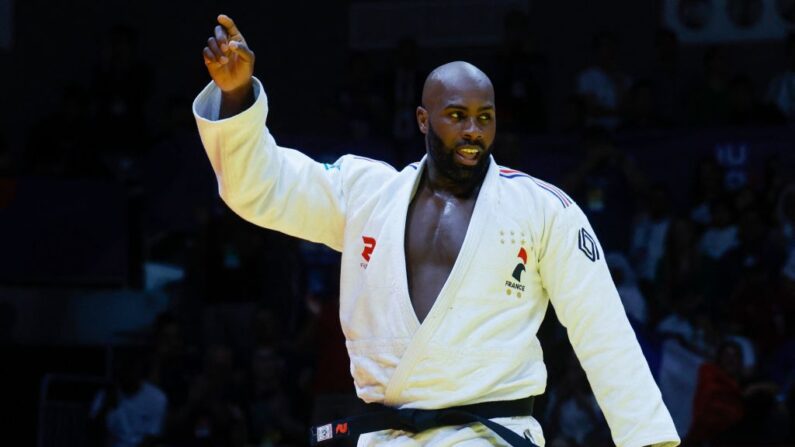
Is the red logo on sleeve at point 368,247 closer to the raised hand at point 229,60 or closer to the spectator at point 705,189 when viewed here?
the raised hand at point 229,60

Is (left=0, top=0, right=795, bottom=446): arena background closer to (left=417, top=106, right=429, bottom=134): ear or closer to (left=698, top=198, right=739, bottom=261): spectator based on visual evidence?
(left=698, top=198, right=739, bottom=261): spectator

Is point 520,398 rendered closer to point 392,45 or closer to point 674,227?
point 674,227

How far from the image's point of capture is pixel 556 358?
898 cm

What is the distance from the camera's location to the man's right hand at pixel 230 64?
12.5 ft

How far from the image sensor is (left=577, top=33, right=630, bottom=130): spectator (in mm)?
10578

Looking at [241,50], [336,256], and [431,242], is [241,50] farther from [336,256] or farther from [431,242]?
[336,256]

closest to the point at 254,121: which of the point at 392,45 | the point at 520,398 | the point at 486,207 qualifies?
the point at 486,207

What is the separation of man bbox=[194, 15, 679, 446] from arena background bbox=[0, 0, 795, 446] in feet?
13.0

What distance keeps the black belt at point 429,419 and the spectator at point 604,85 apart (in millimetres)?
6817

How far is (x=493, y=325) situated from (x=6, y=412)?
6.67 m

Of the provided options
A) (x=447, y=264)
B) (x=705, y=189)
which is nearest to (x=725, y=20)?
(x=705, y=189)

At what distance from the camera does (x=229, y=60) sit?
385 cm

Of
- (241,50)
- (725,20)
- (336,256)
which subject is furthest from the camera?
(725,20)

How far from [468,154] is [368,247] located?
426 millimetres
